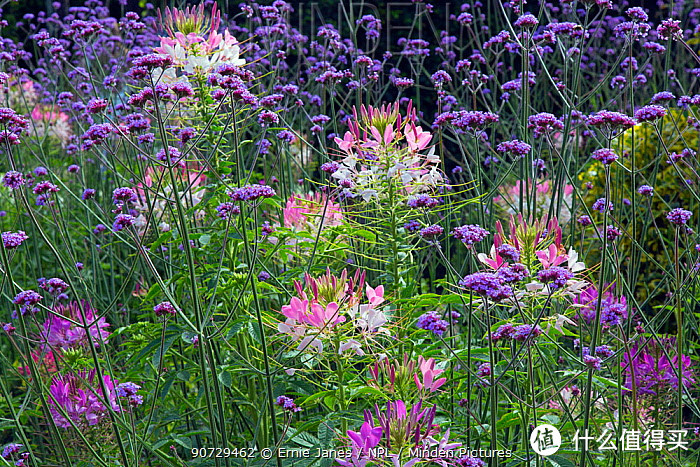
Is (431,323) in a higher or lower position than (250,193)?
lower

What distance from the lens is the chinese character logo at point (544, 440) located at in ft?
6.25

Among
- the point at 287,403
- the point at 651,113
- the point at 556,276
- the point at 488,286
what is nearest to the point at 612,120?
the point at 651,113

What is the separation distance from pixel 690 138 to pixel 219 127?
335 cm

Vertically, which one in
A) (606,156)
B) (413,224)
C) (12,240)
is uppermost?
(606,156)

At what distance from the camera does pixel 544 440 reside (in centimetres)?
199

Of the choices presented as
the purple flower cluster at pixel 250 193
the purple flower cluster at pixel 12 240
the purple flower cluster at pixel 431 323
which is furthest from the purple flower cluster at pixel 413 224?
the purple flower cluster at pixel 12 240

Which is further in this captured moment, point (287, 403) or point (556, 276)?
point (287, 403)

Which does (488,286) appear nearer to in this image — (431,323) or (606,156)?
(431,323)

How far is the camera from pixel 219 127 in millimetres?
2496

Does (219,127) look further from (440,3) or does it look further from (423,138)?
(440,3)

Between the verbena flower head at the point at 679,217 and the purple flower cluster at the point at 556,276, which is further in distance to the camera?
the verbena flower head at the point at 679,217

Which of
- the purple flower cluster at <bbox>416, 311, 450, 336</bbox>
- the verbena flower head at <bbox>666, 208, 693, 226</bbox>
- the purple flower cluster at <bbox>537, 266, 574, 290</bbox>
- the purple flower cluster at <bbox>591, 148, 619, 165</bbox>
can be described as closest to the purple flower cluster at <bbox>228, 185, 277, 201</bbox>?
the purple flower cluster at <bbox>416, 311, 450, 336</bbox>

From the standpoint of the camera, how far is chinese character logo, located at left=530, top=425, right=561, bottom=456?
6.25ft

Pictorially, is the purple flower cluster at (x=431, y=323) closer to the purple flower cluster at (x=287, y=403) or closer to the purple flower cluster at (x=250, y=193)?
the purple flower cluster at (x=287, y=403)
